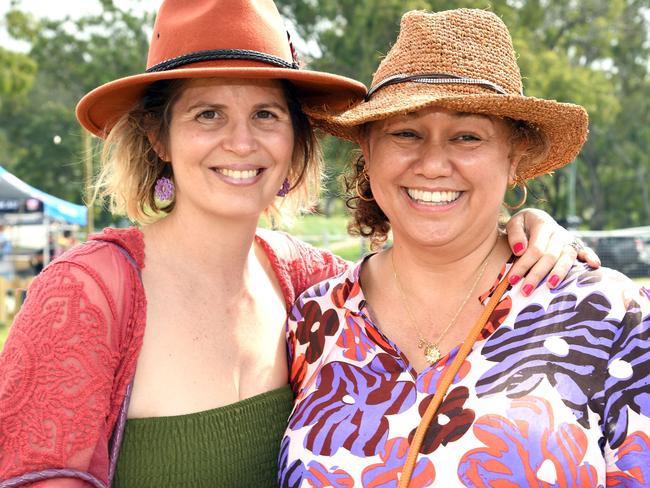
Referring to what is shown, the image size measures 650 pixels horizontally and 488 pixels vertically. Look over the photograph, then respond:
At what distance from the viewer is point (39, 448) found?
7.43 ft

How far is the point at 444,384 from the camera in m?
2.33

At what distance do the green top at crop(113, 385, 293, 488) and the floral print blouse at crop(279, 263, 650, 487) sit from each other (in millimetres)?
173

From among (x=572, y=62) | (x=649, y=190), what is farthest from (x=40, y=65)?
(x=649, y=190)

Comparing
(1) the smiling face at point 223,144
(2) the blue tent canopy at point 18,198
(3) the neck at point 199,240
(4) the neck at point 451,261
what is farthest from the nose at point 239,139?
(2) the blue tent canopy at point 18,198

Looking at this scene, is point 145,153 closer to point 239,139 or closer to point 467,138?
point 239,139

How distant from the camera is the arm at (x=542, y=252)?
244 cm

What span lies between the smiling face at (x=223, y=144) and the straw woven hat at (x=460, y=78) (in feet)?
1.07

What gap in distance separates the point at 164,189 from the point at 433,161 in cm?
114

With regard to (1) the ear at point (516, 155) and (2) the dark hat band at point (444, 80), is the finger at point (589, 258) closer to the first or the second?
(1) the ear at point (516, 155)

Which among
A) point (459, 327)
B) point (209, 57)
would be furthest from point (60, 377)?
point (459, 327)

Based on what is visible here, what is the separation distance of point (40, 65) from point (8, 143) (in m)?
9.17

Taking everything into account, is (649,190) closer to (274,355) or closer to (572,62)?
(572,62)

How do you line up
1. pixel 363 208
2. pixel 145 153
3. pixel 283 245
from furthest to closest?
1. pixel 283 245
2. pixel 363 208
3. pixel 145 153

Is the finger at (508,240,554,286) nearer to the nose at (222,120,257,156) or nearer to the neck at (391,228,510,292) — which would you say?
the neck at (391,228,510,292)
